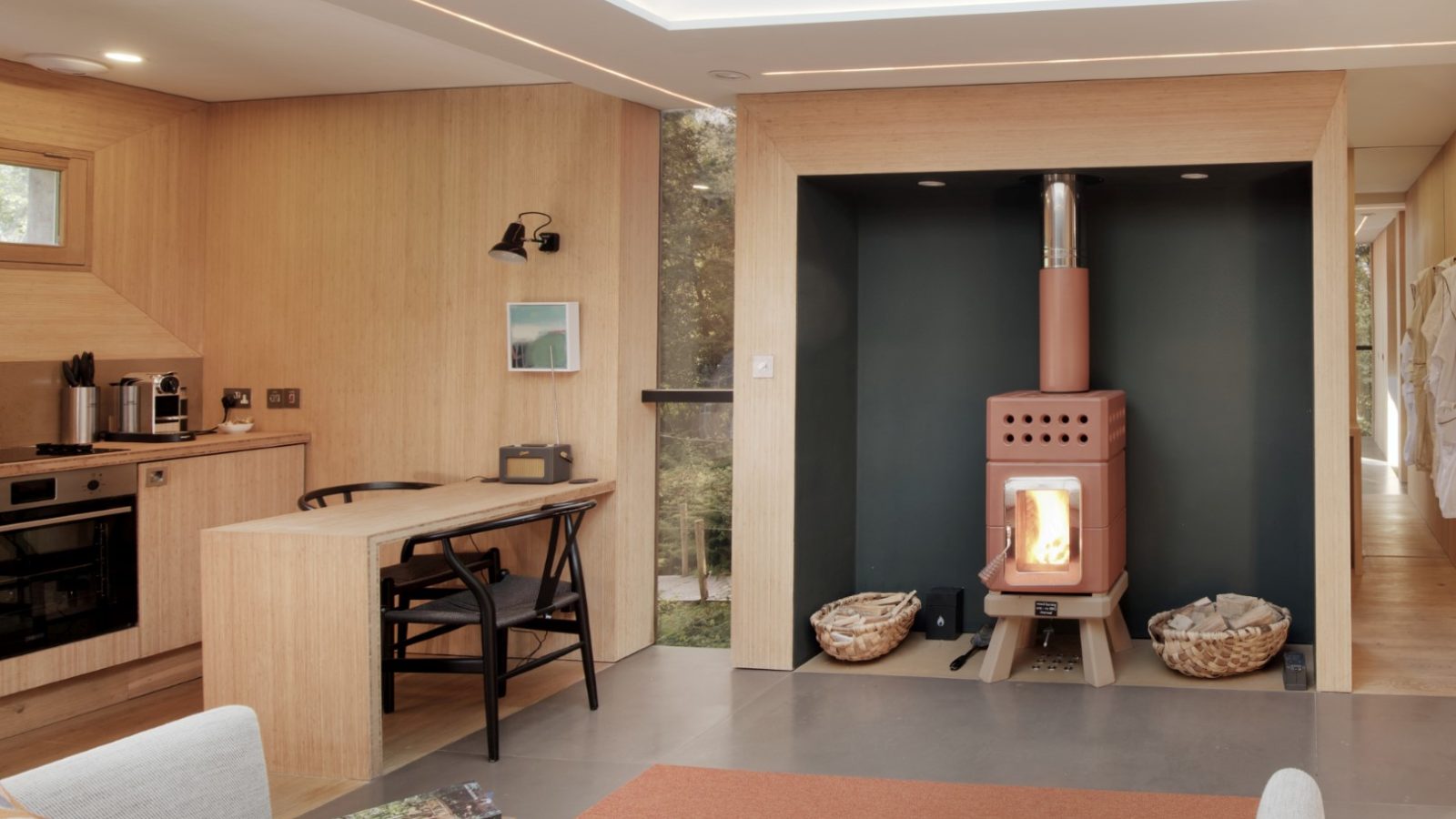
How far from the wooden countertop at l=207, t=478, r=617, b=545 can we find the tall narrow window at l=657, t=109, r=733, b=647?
0.45 metres

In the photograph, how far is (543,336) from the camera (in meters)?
5.20

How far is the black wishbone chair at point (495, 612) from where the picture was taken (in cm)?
387

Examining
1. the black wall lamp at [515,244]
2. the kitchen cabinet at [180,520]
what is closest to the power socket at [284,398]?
the kitchen cabinet at [180,520]

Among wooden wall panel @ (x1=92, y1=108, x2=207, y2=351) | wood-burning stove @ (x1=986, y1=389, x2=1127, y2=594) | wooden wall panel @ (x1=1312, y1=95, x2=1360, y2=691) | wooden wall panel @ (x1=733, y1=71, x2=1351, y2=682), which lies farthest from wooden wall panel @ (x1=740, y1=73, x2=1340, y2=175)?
wooden wall panel @ (x1=92, y1=108, x2=207, y2=351)

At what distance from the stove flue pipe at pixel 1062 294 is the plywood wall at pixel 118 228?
3572 millimetres

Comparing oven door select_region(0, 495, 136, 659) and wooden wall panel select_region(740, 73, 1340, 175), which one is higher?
wooden wall panel select_region(740, 73, 1340, 175)

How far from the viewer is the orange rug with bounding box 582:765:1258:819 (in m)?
3.37

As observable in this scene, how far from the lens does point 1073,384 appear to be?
4902 mm

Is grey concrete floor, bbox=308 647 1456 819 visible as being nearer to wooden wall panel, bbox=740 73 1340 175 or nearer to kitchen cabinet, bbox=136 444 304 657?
kitchen cabinet, bbox=136 444 304 657

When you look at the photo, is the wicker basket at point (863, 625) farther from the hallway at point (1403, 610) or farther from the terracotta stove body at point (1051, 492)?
the hallway at point (1403, 610)

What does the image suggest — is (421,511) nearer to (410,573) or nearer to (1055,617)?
(410,573)

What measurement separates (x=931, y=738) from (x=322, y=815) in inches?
72.0

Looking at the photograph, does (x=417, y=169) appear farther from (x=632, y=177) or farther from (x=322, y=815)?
(x=322, y=815)

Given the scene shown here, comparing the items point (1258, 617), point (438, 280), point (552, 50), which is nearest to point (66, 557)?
point (438, 280)
